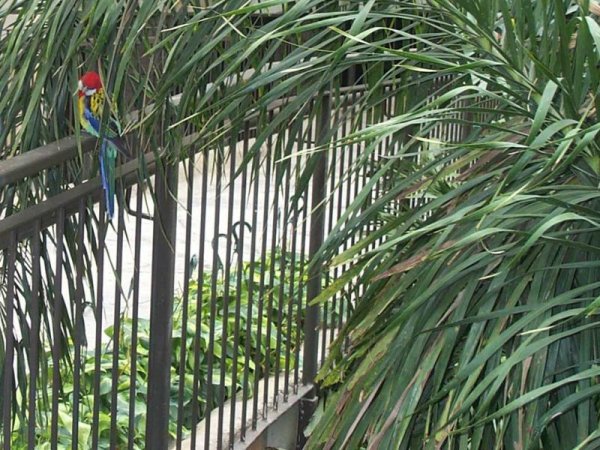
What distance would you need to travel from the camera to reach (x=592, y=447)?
4.09 ft

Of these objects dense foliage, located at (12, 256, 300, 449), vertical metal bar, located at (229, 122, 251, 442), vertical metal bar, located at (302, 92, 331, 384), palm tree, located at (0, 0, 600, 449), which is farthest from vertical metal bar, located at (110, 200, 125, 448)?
vertical metal bar, located at (302, 92, 331, 384)

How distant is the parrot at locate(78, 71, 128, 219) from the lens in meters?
1.80

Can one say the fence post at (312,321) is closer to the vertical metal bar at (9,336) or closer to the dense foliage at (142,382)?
the dense foliage at (142,382)

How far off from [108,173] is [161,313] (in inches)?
17.1

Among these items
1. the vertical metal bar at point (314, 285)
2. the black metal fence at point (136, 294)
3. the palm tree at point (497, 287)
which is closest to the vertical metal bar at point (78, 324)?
the black metal fence at point (136, 294)

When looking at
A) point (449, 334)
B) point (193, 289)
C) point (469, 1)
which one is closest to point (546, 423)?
point (449, 334)

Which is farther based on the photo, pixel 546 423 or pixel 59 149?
pixel 59 149

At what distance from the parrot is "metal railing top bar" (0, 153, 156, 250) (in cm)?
2

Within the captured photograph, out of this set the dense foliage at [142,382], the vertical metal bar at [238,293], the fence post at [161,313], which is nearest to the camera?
the fence post at [161,313]

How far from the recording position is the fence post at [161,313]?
209 centimetres

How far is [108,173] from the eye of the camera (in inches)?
71.2

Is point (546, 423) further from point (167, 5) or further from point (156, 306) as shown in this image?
point (156, 306)

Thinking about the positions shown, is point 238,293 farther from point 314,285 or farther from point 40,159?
point 40,159

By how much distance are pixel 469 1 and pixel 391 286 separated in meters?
0.41
